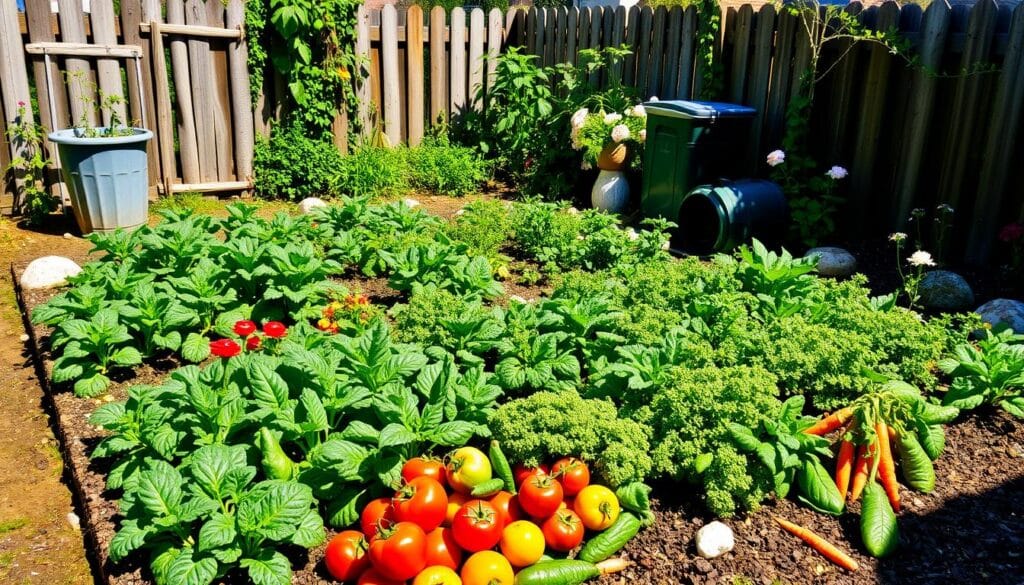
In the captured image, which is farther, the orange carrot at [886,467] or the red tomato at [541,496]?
the orange carrot at [886,467]

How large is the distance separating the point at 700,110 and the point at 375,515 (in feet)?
16.0

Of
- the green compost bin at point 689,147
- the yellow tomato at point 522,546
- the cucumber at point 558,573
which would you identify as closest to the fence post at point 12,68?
the green compost bin at point 689,147

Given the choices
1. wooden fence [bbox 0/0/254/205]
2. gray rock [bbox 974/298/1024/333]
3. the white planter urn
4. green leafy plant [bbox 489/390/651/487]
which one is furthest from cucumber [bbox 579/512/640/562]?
wooden fence [bbox 0/0/254/205]

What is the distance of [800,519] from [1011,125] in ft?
13.1

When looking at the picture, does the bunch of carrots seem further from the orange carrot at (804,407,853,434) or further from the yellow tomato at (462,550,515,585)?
the yellow tomato at (462,550,515,585)

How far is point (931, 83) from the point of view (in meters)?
6.00

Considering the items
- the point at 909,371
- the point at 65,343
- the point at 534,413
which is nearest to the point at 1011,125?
the point at 909,371

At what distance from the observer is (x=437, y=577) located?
101 inches

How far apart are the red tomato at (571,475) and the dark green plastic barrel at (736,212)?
3.77m

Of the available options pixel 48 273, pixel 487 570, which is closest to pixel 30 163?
pixel 48 273

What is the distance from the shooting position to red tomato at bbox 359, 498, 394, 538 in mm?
2742

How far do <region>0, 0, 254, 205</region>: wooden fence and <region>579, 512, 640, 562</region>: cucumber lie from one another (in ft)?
20.1

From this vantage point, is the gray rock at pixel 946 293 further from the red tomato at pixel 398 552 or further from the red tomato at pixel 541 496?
the red tomato at pixel 398 552

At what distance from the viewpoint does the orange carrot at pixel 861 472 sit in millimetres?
3164
